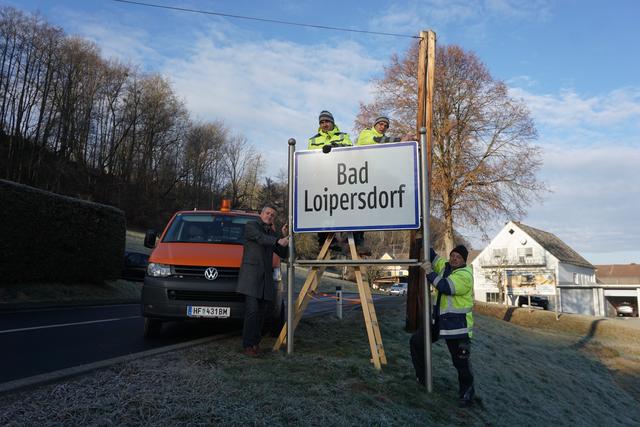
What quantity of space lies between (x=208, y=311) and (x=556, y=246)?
6442 cm

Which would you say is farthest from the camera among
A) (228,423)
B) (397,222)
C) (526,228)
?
(526,228)

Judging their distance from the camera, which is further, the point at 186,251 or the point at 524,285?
the point at 524,285

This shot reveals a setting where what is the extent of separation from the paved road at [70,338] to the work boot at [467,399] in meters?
4.02

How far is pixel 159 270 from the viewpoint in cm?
678

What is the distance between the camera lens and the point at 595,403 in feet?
33.8

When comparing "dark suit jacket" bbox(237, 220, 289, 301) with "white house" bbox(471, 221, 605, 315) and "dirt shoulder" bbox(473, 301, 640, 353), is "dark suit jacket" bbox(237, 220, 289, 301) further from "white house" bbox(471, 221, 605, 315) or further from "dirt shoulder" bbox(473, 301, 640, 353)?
"white house" bbox(471, 221, 605, 315)

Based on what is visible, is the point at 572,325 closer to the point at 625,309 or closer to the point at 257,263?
the point at 257,263

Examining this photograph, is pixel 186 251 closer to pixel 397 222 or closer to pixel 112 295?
pixel 397 222

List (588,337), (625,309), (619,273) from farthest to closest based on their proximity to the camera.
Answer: (619,273) < (625,309) < (588,337)

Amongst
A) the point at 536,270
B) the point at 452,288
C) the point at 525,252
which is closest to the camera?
the point at 452,288

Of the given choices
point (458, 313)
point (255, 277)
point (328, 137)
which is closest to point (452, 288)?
point (458, 313)

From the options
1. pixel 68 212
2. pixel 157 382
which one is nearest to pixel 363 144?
pixel 157 382

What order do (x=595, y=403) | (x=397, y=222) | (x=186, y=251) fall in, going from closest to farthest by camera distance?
(x=397, y=222) → (x=186, y=251) → (x=595, y=403)

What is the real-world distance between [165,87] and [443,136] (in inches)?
1616
